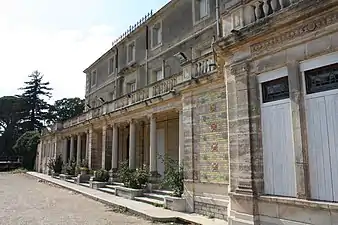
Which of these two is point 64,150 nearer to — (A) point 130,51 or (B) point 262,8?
(A) point 130,51

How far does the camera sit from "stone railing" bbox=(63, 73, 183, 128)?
12.2m

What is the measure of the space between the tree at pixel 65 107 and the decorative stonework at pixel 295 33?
4946 centimetres

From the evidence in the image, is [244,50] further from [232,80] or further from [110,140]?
[110,140]

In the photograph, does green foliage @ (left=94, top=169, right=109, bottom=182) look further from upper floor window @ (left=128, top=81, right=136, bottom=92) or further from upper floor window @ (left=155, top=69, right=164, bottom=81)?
upper floor window @ (left=155, top=69, right=164, bottom=81)

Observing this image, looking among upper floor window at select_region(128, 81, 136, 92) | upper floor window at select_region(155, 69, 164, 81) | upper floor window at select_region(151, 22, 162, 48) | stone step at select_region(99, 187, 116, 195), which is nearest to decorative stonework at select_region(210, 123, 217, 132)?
stone step at select_region(99, 187, 116, 195)

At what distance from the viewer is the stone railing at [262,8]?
5.82 meters

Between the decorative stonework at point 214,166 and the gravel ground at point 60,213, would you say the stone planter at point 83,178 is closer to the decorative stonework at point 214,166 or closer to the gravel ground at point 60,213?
the gravel ground at point 60,213

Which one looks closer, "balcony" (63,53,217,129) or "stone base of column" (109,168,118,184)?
"balcony" (63,53,217,129)

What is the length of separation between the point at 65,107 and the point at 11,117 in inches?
343

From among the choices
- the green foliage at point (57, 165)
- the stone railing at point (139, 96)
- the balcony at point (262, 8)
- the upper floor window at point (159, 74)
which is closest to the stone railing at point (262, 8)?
the balcony at point (262, 8)

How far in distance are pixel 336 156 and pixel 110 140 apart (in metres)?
14.9

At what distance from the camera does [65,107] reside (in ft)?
181

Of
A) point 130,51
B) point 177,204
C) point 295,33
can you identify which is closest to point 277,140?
point 295,33

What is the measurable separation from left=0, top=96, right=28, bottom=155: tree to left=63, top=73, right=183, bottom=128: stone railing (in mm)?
36179
